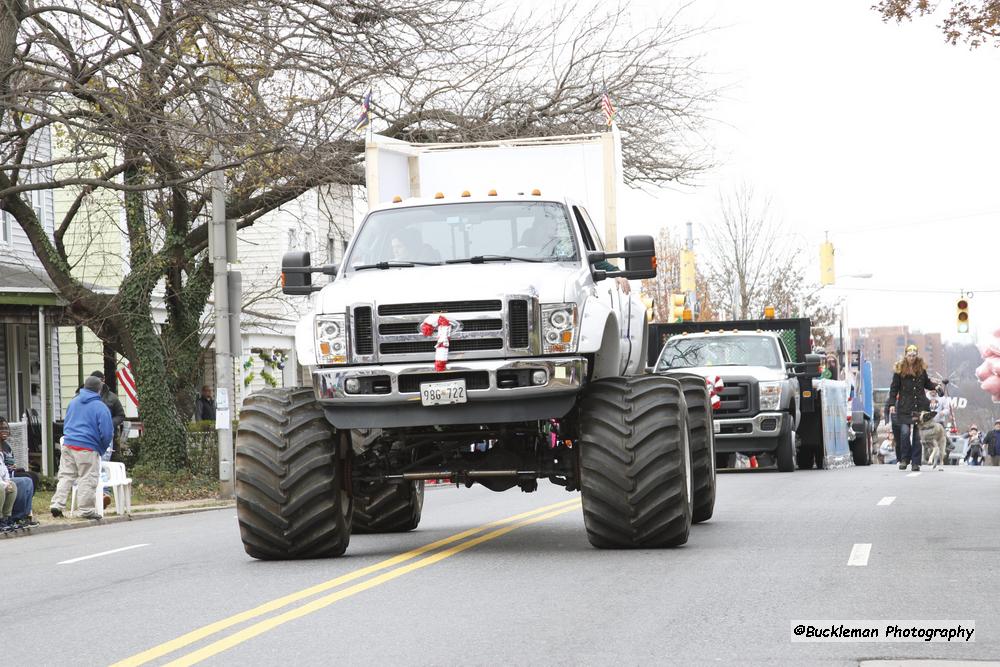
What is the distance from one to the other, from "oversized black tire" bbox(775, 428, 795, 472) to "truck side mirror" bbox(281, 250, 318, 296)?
46.2 ft

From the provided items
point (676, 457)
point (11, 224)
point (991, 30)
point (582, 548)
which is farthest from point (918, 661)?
point (11, 224)

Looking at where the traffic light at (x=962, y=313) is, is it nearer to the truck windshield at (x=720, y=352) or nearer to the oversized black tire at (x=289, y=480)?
the truck windshield at (x=720, y=352)

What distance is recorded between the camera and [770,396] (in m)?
24.9

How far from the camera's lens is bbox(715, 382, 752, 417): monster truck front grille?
24.8m

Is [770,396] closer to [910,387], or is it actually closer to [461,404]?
[910,387]

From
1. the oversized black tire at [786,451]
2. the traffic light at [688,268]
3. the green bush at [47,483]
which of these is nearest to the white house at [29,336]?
the green bush at [47,483]

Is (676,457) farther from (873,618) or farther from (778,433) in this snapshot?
(778,433)

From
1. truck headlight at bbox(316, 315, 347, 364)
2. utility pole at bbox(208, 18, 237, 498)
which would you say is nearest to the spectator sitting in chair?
utility pole at bbox(208, 18, 237, 498)

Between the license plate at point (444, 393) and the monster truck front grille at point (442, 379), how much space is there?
88 mm

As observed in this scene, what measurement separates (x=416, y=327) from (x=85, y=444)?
1057cm

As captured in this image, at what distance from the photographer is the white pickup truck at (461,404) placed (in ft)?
37.6

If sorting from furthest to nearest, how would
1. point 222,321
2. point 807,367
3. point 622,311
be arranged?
point 807,367 → point 222,321 → point 622,311

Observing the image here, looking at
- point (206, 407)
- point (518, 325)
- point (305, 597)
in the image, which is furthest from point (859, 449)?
point (305, 597)

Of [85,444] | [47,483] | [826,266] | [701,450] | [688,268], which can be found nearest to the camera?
[701,450]
